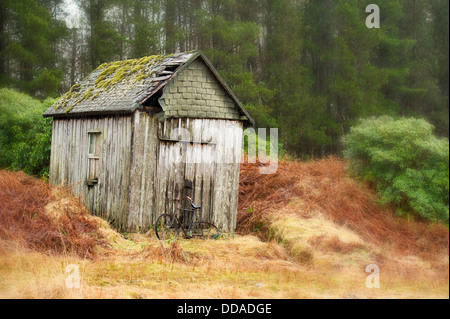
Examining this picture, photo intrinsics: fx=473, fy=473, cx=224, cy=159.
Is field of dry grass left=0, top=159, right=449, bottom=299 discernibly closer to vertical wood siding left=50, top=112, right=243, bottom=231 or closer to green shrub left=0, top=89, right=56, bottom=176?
vertical wood siding left=50, top=112, right=243, bottom=231

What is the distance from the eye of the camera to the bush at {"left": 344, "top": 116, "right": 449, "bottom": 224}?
838cm

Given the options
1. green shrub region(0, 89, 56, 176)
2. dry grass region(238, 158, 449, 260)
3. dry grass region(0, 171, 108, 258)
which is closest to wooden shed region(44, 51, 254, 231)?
dry grass region(0, 171, 108, 258)

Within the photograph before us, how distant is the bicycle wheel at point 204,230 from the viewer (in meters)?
12.9

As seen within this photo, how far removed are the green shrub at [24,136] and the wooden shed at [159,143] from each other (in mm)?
4365

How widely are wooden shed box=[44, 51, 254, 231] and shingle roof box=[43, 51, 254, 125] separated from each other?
0.13ft

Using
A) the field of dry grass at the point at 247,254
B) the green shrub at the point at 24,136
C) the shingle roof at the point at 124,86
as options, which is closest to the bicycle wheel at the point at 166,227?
the field of dry grass at the point at 247,254

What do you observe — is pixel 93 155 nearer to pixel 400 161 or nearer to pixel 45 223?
pixel 45 223

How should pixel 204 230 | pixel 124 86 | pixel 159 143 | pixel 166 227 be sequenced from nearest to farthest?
pixel 166 227, pixel 159 143, pixel 204 230, pixel 124 86

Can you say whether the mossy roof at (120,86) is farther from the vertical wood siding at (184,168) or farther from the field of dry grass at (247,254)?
the field of dry grass at (247,254)

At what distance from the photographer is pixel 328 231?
1114 centimetres

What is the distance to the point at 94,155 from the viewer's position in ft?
44.9

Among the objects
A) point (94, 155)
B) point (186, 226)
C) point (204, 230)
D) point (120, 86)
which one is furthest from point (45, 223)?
point (120, 86)

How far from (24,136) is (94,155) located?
748 cm
